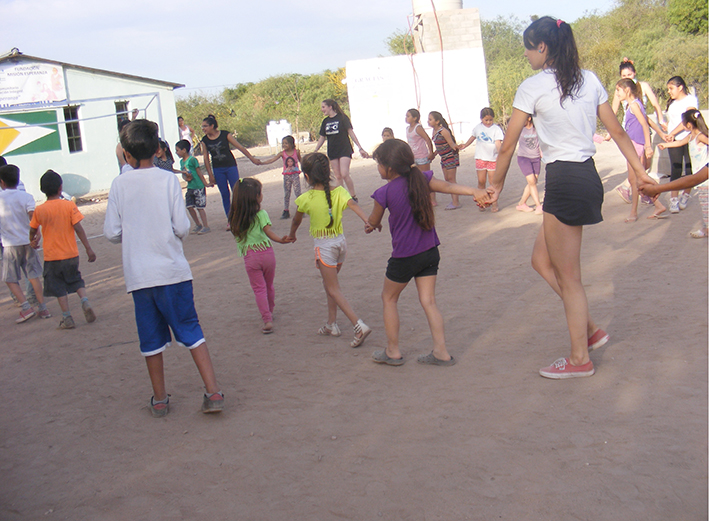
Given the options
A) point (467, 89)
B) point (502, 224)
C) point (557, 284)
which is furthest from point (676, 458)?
point (467, 89)

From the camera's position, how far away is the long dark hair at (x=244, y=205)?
518cm

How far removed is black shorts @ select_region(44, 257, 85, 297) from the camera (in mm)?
6000

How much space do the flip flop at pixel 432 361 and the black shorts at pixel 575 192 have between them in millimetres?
1281

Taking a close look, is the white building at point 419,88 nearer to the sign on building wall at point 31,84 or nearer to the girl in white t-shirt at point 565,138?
the sign on building wall at point 31,84

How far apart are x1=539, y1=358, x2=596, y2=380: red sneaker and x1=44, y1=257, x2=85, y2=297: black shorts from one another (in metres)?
4.63

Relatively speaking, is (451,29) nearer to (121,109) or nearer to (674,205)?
(121,109)

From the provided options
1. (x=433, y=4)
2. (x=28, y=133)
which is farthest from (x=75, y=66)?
(x=433, y=4)

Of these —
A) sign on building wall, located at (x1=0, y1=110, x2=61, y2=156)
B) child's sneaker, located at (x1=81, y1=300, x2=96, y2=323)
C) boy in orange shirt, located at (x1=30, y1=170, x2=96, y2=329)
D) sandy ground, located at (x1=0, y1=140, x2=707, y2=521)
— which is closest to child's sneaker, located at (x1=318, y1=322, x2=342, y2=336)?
sandy ground, located at (x1=0, y1=140, x2=707, y2=521)

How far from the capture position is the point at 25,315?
6.52m

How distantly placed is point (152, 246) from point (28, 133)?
17907 millimetres

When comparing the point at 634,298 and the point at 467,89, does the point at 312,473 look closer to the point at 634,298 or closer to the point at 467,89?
the point at 634,298

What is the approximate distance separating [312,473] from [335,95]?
45.4m

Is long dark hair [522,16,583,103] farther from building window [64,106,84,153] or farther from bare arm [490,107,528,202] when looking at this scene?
building window [64,106,84,153]

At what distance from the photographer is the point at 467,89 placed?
71.6 feet
